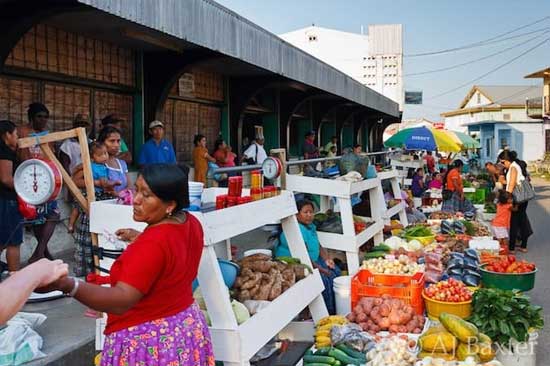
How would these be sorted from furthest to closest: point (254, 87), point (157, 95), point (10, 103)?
point (254, 87), point (157, 95), point (10, 103)

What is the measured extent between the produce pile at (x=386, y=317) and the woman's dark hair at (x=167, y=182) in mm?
2932

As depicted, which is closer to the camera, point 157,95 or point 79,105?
point 79,105

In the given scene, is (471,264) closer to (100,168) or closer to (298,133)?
(100,168)

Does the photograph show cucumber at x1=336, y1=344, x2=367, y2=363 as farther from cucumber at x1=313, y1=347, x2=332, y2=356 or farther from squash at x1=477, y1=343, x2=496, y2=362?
squash at x1=477, y1=343, x2=496, y2=362

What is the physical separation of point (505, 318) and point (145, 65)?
611cm

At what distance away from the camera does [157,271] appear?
2408 mm

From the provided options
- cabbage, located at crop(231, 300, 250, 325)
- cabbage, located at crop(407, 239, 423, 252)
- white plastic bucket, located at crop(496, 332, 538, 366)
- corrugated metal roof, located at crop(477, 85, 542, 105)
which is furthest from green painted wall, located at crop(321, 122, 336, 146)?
corrugated metal roof, located at crop(477, 85, 542, 105)

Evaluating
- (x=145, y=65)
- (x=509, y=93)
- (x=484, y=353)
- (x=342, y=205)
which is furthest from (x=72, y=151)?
(x=509, y=93)

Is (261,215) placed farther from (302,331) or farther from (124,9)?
(124,9)

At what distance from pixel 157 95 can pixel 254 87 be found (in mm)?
3128

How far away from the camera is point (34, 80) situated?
6516mm

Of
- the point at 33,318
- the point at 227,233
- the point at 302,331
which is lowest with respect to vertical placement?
the point at 302,331

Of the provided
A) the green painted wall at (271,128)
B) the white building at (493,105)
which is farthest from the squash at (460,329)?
the white building at (493,105)

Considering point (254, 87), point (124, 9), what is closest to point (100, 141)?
point (124, 9)
